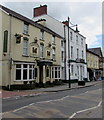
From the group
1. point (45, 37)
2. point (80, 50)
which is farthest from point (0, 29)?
point (80, 50)

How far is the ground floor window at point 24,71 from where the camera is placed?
19297 millimetres

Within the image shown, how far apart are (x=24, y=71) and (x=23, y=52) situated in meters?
2.41

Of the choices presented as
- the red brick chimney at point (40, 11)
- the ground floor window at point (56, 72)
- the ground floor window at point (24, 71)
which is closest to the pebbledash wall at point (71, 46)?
the red brick chimney at point (40, 11)

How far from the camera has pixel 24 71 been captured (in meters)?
19.9

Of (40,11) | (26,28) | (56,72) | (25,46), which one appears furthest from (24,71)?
(40,11)

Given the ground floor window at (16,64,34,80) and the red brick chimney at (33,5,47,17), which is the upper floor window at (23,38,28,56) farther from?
the red brick chimney at (33,5,47,17)

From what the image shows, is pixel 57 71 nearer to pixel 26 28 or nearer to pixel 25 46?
pixel 25 46

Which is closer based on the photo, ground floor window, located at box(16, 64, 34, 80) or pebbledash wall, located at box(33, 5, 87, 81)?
ground floor window, located at box(16, 64, 34, 80)

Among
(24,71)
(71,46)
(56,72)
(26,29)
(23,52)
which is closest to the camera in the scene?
(24,71)

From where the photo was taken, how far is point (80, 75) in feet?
119

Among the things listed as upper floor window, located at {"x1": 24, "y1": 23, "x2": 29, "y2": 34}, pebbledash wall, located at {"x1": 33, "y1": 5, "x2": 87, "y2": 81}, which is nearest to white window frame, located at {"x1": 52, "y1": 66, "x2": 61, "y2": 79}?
pebbledash wall, located at {"x1": 33, "y1": 5, "x2": 87, "y2": 81}

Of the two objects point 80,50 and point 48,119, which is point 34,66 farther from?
point 80,50

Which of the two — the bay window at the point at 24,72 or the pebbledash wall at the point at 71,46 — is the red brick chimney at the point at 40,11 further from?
the bay window at the point at 24,72

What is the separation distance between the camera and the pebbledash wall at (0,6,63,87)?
18.5 m
